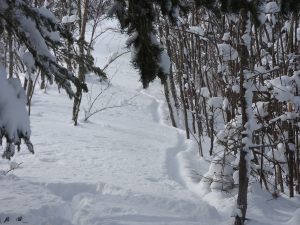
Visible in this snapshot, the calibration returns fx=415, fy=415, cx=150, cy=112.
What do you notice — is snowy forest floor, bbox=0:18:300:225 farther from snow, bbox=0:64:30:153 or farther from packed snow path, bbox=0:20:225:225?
snow, bbox=0:64:30:153

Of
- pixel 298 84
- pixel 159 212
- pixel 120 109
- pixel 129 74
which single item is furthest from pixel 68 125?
pixel 129 74

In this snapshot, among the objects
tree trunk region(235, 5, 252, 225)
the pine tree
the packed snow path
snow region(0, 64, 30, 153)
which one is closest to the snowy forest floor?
the packed snow path

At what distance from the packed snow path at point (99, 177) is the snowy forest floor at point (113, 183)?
0.01m

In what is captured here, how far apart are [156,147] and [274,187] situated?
13.0 ft

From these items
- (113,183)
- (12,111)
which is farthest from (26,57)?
(113,183)

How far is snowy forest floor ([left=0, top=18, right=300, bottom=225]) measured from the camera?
5457 millimetres

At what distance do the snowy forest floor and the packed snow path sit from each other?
1 cm

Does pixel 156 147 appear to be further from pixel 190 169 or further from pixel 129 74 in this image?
pixel 129 74

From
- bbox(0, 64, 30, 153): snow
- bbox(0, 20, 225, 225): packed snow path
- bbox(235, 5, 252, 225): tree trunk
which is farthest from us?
bbox(0, 20, 225, 225): packed snow path

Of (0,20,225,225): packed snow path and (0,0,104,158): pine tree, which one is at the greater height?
(0,0,104,158): pine tree

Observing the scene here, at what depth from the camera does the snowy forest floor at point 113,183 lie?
17.9ft

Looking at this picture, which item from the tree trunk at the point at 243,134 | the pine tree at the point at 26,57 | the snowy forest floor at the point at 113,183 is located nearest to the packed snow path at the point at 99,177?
the snowy forest floor at the point at 113,183

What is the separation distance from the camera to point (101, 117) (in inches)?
515

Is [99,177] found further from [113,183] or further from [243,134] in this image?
[243,134]
